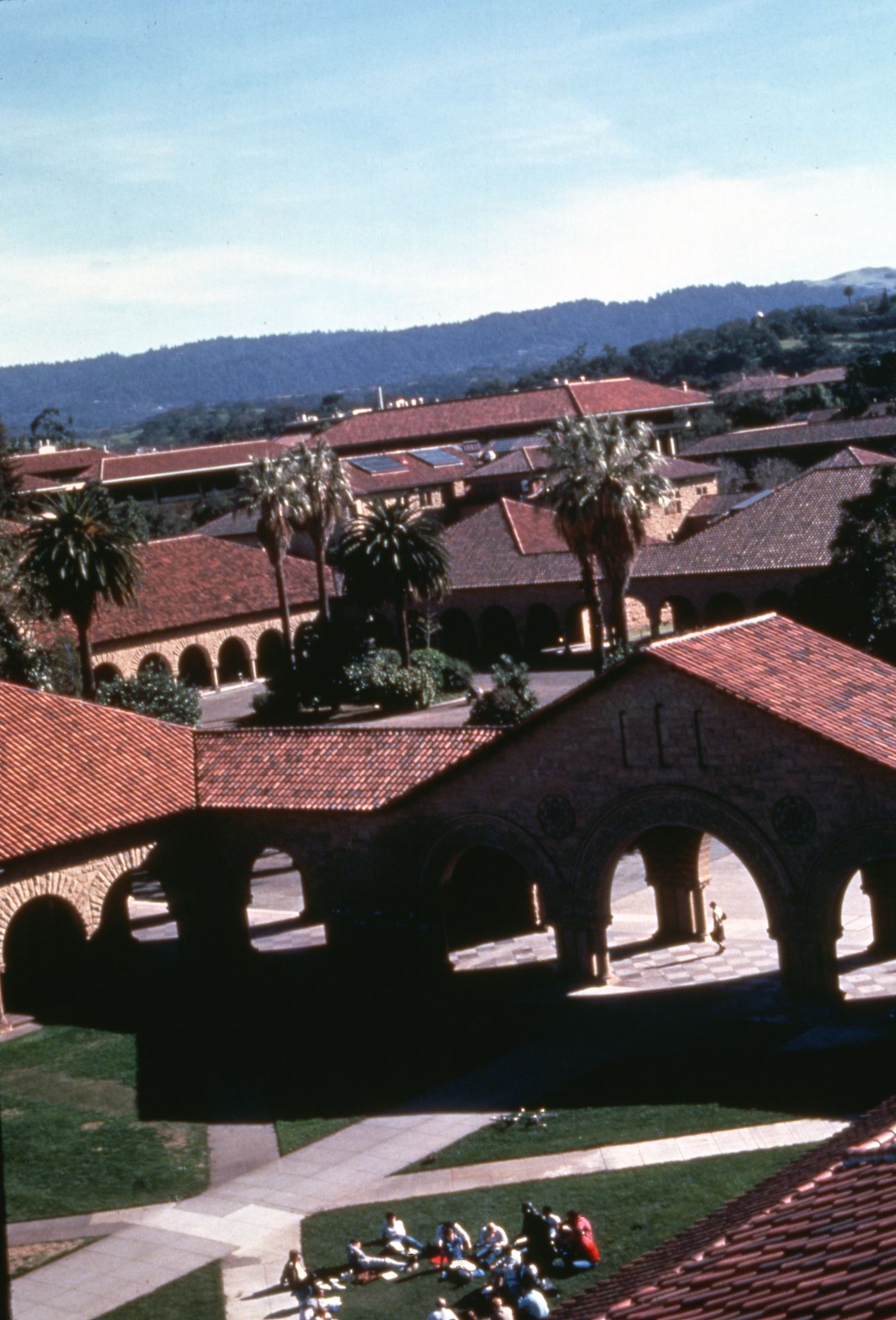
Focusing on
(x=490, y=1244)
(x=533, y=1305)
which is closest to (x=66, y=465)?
(x=490, y=1244)

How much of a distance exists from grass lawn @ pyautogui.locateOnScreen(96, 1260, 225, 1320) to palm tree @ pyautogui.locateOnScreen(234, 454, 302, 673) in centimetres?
4495

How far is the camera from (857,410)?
119m

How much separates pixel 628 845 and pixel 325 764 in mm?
7571

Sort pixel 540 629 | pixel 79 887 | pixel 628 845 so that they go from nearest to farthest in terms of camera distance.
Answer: pixel 628 845 → pixel 79 887 → pixel 540 629

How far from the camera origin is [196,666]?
71375mm

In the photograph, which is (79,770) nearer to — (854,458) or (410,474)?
(854,458)

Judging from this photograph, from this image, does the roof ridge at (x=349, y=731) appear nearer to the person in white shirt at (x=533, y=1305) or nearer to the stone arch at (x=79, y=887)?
the stone arch at (x=79, y=887)

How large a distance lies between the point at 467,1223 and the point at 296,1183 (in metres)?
3.27

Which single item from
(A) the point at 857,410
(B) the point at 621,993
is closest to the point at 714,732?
(B) the point at 621,993

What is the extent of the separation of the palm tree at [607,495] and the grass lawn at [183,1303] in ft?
103

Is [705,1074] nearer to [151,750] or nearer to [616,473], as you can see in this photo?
[151,750]

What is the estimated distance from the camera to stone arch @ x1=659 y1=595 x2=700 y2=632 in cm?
7075

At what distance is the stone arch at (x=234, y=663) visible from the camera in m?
73.1

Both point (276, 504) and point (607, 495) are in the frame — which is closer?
point (607, 495)
